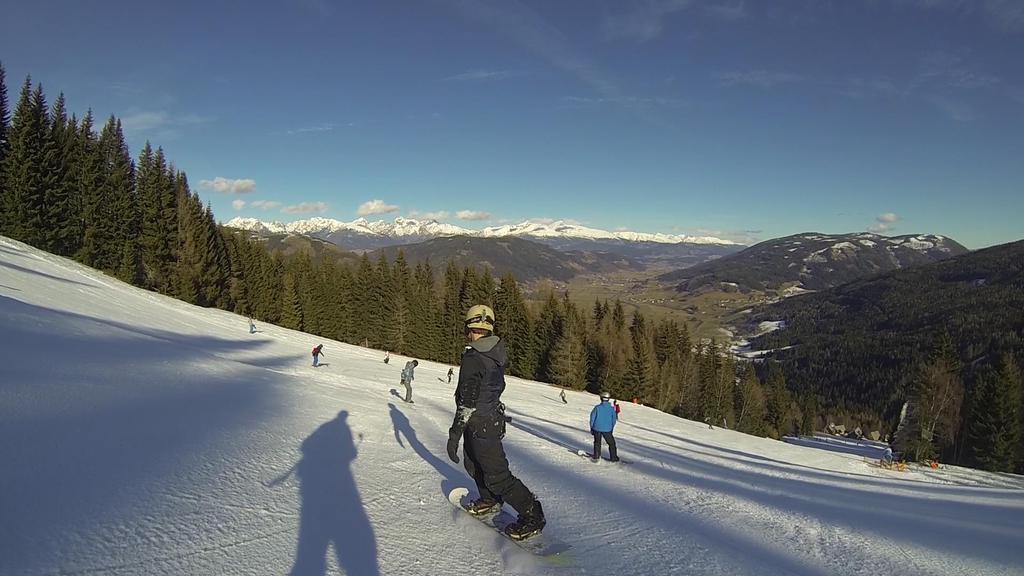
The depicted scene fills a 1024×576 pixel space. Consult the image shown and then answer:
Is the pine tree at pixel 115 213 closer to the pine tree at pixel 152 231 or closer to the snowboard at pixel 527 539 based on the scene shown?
the pine tree at pixel 152 231

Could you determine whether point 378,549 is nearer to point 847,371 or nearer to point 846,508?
point 846,508

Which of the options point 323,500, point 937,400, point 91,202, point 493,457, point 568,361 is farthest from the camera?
point 568,361

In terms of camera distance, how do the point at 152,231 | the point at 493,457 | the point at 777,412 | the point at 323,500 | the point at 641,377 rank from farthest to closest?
the point at 777,412, the point at 641,377, the point at 152,231, the point at 323,500, the point at 493,457

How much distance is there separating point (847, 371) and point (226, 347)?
22358 centimetres

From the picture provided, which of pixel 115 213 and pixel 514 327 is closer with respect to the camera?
pixel 115 213

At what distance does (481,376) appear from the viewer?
17.4ft

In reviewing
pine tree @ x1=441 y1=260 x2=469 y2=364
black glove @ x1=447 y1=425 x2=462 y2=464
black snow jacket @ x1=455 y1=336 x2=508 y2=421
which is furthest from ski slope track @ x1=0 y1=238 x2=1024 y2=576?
pine tree @ x1=441 y1=260 x2=469 y2=364

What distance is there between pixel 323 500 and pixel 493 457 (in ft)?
7.09

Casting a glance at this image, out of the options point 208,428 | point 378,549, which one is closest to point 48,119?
point 208,428

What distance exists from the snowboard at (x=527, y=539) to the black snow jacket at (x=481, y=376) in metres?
1.47

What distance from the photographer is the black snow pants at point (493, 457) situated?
5.36m

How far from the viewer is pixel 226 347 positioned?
81.3 ft

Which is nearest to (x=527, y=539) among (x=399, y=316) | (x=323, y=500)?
(x=323, y=500)

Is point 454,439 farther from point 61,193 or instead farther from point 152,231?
point 152,231
